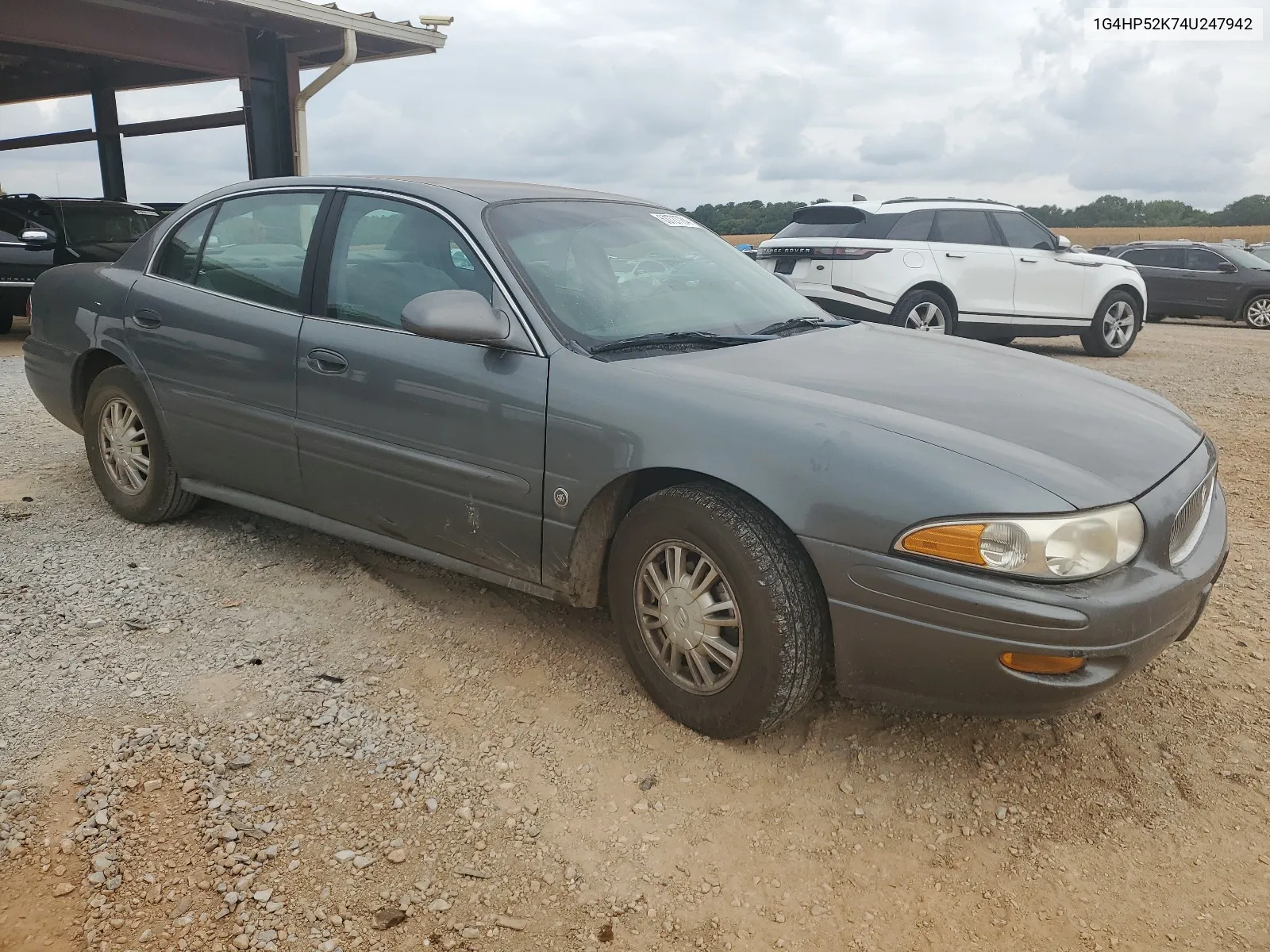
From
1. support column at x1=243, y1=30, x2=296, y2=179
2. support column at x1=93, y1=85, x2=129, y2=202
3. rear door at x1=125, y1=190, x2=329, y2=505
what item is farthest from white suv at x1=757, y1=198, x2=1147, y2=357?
support column at x1=93, y1=85, x2=129, y2=202

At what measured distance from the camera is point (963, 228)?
10570 mm

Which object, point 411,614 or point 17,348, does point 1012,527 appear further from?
point 17,348

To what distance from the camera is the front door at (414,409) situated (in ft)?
10.3

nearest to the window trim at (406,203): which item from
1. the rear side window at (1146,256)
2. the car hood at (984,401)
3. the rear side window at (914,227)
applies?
the car hood at (984,401)

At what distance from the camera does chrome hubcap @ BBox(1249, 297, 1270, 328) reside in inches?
650

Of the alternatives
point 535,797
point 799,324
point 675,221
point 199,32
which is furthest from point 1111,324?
point 199,32

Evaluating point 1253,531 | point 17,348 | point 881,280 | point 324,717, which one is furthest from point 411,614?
point 17,348

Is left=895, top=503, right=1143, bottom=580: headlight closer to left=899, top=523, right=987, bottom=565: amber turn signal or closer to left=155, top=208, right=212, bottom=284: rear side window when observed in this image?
left=899, top=523, right=987, bottom=565: amber turn signal

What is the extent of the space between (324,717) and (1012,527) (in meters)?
1.99

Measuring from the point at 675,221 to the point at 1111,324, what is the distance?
8916mm

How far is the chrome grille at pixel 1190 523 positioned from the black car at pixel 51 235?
11.0 m

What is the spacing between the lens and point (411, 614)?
3707mm

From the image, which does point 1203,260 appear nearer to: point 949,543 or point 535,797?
point 949,543

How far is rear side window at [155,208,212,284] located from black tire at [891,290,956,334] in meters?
7.06
